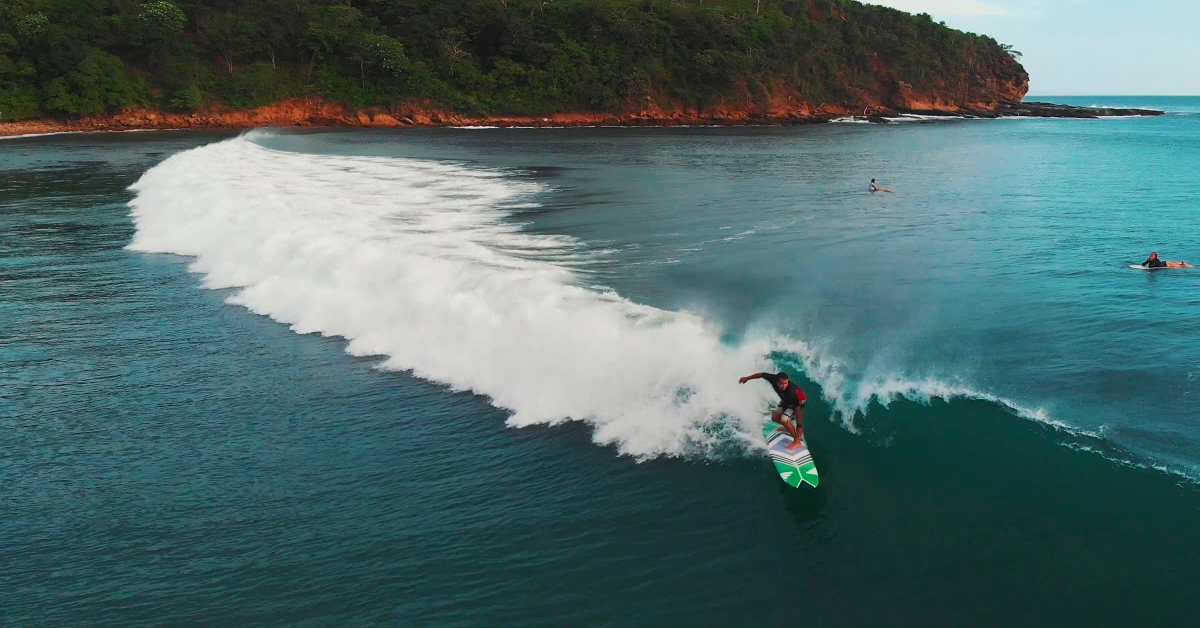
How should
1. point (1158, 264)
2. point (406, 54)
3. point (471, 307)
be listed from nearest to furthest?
point (471, 307) < point (1158, 264) < point (406, 54)

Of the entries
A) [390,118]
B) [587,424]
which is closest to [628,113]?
[390,118]

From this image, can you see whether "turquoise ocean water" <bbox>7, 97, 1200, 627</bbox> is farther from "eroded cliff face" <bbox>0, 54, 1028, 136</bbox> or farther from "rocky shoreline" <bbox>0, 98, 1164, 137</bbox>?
"eroded cliff face" <bbox>0, 54, 1028, 136</bbox>

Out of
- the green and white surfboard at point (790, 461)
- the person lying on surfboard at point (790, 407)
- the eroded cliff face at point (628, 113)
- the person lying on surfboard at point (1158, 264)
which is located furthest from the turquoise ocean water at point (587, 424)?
the eroded cliff face at point (628, 113)

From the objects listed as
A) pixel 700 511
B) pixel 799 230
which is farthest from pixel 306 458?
pixel 799 230

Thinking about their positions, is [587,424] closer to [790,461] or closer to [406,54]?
[790,461]

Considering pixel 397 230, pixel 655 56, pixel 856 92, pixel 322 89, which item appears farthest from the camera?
pixel 856 92

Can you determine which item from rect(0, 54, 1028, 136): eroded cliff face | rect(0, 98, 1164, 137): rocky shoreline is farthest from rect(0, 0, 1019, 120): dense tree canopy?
rect(0, 98, 1164, 137): rocky shoreline

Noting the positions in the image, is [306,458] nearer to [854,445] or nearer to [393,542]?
[393,542]
